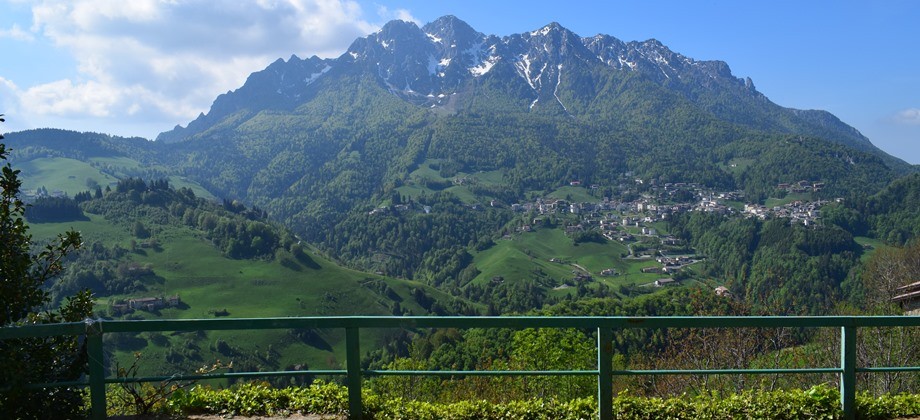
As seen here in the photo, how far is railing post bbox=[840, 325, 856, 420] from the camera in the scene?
560 centimetres

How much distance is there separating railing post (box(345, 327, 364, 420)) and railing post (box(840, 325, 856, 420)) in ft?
13.9

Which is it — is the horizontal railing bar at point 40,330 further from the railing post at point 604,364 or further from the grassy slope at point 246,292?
the grassy slope at point 246,292

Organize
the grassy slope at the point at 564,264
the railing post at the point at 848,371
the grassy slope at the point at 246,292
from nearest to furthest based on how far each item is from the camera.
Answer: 1. the railing post at the point at 848,371
2. the grassy slope at the point at 246,292
3. the grassy slope at the point at 564,264

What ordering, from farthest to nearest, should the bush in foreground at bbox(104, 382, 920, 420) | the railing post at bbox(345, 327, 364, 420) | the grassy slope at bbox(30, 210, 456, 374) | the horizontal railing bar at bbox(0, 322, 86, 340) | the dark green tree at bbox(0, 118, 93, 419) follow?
the grassy slope at bbox(30, 210, 456, 374) → the bush in foreground at bbox(104, 382, 920, 420) → the railing post at bbox(345, 327, 364, 420) → the dark green tree at bbox(0, 118, 93, 419) → the horizontal railing bar at bbox(0, 322, 86, 340)

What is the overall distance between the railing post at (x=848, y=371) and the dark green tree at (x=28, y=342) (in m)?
6.78

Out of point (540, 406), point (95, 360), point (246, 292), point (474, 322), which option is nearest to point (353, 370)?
point (474, 322)

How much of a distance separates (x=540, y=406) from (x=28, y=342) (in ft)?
14.9

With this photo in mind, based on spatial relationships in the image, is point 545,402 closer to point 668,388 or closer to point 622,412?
point 622,412

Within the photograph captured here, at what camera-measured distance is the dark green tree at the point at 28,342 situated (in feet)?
16.7

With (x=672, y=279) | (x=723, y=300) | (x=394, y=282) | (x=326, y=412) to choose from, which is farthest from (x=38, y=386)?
(x=672, y=279)

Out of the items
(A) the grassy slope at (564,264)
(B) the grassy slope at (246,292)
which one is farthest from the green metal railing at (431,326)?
(A) the grassy slope at (564,264)

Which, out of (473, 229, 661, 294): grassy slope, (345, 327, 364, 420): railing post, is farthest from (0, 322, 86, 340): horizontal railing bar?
(473, 229, 661, 294): grassy slope

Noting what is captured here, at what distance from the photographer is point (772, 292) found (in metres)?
21.5

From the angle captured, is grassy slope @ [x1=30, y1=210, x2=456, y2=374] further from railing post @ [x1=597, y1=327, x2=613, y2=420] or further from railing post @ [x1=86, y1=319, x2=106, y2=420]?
railing post @ [x1=597, y1=327, x2=613, y2=420]
